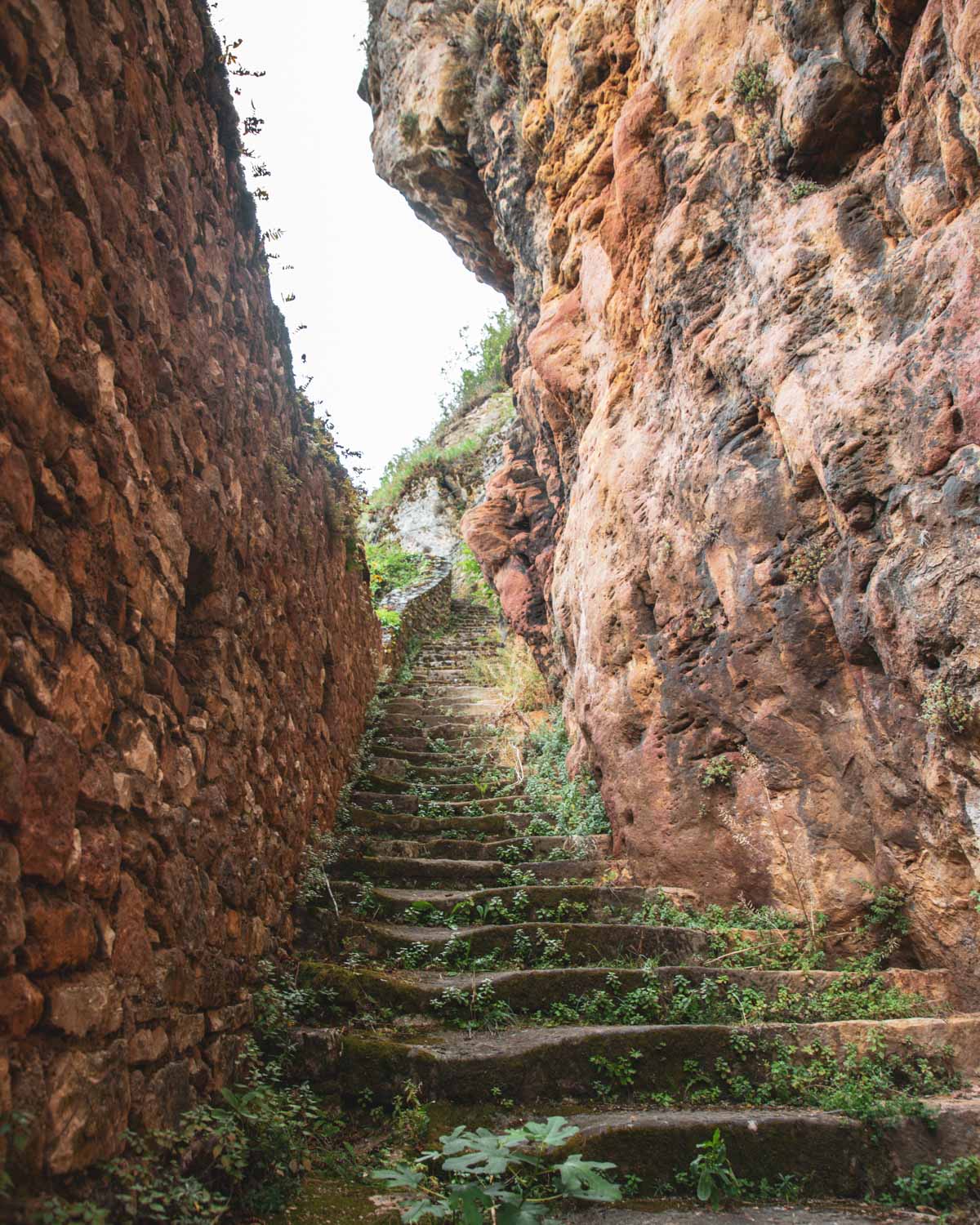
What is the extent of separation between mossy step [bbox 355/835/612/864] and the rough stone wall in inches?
59.6

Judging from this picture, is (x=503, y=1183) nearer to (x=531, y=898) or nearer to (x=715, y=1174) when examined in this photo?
(x=715, y=1174)

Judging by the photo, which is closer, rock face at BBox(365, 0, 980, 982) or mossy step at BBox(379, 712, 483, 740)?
rock face at BBox(365, 0, 980, 982)

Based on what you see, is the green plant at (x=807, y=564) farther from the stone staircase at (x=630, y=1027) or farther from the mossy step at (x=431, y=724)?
the mossy step at (x=431, y=724)

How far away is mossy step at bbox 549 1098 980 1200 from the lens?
8.88 feet

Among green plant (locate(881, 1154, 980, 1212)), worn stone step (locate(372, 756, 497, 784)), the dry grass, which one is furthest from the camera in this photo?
the dry grass

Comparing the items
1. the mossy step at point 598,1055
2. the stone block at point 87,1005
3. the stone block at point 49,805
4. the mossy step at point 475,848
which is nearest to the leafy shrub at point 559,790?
the mossy step at point 475,848

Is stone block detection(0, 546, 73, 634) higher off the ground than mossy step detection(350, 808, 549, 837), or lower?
higher

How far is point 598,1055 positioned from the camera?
3277 millimetres

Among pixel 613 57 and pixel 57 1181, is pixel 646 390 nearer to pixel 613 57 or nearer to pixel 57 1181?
pixel 613 57

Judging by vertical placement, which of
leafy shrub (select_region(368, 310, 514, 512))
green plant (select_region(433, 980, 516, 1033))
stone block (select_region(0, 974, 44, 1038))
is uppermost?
leafy shrub (select_region(368, 310, 514, 512))

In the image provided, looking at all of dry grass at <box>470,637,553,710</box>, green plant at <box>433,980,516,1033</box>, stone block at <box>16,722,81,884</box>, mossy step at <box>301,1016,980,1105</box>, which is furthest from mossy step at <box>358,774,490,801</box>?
stone block at <box>16,722,81,884</box>

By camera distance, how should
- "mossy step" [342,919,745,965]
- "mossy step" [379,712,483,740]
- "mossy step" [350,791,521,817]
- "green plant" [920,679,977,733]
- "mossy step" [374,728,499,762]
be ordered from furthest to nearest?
"mossy step" [379,712,483,740] < "mossy step" [374,728,499,762] < "mossy step" [350,791,521,817] < "mossy step" [342,919,745,965] < "green plant" [920,679,977,733]

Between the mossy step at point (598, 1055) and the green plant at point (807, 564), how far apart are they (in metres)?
2.05

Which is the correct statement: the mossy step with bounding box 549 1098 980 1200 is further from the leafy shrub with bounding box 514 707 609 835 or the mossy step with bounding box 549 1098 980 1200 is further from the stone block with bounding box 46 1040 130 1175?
the leafy shrub with bounding box 514 707 609 835
